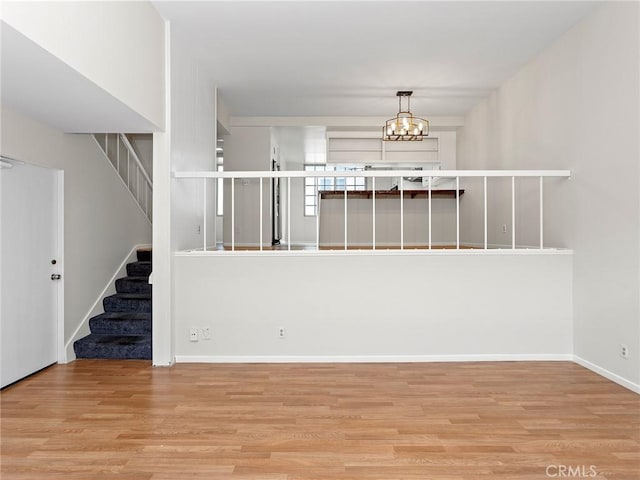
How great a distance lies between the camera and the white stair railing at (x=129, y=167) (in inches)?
198

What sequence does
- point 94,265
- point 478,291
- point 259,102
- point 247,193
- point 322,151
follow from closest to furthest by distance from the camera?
1. point 478,291
2. point 94,265
3. point 259,102
4. point 247,193
5. point 322,151

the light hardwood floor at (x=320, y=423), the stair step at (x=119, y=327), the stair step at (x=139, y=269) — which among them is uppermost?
the stair step at (x=139, y=269)

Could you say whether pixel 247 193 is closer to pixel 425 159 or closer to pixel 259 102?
pixel 259 102

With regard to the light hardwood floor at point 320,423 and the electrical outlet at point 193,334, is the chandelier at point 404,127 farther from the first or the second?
the electrical outlet at point 193,334

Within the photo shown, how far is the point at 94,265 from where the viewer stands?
4332 mm

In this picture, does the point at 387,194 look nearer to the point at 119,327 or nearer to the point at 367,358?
the point at 367,358

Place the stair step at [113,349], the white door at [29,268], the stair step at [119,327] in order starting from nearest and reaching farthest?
the white door at [29,268] < the stair step at [113,349] < the stair step at [119,327]

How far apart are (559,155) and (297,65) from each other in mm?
2863

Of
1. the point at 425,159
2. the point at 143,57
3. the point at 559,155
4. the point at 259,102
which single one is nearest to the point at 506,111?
the point at 559,155

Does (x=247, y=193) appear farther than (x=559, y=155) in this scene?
Yes

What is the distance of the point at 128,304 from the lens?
4.51 metres

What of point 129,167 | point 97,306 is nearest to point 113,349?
point 97,306

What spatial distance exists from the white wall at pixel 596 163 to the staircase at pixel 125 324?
4.01 metres

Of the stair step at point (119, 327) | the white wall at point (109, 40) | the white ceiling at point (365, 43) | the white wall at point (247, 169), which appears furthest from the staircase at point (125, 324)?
the white wall at point (247, 169)
